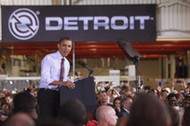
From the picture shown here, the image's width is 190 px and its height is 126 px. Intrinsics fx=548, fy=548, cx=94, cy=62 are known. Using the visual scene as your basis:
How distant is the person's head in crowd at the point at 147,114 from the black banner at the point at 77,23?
44.7ft

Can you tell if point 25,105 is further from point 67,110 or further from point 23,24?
point 23,24

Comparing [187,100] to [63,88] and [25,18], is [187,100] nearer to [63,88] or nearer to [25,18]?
[63,88]

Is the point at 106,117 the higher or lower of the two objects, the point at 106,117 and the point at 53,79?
the lower

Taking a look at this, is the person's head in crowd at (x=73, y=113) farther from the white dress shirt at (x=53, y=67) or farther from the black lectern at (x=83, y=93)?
the white dress shirt at (x=53, y=67)

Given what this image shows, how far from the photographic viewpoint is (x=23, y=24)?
16.5 meters

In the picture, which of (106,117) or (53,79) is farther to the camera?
(53,79)

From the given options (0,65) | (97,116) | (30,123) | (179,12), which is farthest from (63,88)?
(0,65)

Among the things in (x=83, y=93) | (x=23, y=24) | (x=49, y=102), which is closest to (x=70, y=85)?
(x=83, y=93)

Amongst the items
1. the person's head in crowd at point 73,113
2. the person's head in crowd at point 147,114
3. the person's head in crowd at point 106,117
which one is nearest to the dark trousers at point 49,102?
the person's head in crowd at point 106,117

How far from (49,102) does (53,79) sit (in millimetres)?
301

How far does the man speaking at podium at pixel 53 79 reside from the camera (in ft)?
21.2

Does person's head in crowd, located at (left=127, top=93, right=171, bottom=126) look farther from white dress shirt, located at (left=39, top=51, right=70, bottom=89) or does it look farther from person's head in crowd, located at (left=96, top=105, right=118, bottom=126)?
white dress shirt, located at (left=39, top=51, right=70, bottom=89)

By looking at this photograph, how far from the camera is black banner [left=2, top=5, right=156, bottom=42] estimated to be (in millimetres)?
16594

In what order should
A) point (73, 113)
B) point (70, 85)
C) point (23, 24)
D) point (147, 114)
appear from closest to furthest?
point (147, 114), point (73, 113), point (70, 85), point (23, 24)
